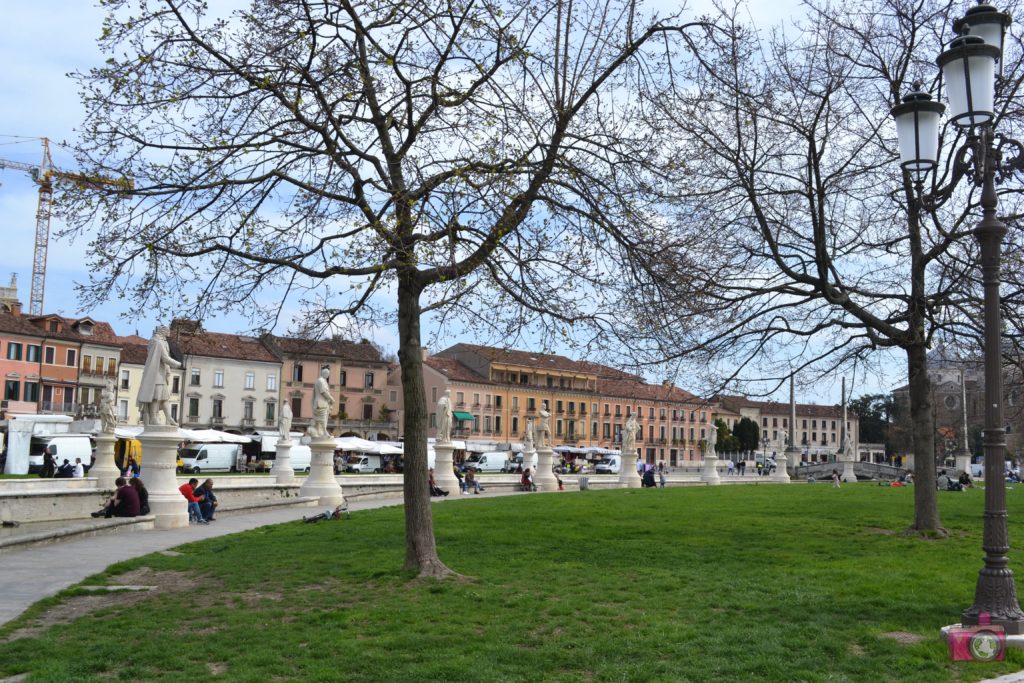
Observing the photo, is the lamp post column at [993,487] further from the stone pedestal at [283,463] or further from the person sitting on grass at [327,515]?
the stone pedestal at [283,463]

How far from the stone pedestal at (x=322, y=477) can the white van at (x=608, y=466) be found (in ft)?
128

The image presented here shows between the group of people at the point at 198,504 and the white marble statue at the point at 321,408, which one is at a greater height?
A: the white marble statue at the point at 321,408

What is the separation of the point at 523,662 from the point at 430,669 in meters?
0.80

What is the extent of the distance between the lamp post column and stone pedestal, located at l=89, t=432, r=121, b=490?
955 inches

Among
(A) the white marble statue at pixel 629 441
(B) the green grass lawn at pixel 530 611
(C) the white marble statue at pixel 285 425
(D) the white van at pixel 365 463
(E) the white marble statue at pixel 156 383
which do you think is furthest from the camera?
(D) the white van at pixel 365 463

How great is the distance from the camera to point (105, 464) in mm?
27531

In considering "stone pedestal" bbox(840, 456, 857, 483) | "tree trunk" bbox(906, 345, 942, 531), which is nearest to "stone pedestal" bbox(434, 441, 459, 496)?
"tree trunk" bbox(906, 345, 942, 531)

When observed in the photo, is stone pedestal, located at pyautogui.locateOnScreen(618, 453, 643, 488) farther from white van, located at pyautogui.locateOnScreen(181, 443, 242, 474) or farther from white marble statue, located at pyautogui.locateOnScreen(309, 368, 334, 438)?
white van, located at pyautogui.locateOnScreen(181, 443, 242, 474)

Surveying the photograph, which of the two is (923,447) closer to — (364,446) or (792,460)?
(364,446)

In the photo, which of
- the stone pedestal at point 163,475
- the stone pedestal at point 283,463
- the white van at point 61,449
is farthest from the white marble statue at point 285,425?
the stone pedestal at point 163,475

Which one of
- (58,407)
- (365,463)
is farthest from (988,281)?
(58,407)

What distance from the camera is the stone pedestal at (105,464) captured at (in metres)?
27.0

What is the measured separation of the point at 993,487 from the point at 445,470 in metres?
28.2

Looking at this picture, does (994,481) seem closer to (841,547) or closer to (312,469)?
(841,547)
